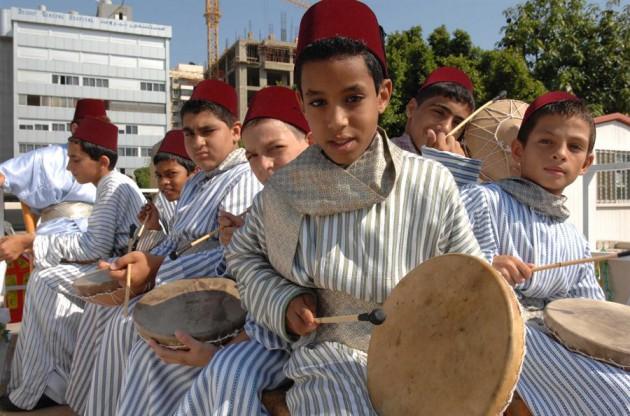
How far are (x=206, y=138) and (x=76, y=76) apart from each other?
58968 millimetres

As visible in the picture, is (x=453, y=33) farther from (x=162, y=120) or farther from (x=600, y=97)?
(x=162, y=120)

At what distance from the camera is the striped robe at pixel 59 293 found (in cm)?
346

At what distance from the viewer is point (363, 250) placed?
1.71 meters

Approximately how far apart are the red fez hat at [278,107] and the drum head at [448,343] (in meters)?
1.31

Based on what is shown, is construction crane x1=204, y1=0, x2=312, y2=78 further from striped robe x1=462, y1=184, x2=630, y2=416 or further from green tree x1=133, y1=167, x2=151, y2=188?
striped robe x1=462, y1=184, x2=630, y2=416

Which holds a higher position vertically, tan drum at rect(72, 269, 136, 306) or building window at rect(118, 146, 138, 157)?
building window at rect(118, 146, 138, 157)

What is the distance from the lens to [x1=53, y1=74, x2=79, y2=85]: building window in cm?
5481

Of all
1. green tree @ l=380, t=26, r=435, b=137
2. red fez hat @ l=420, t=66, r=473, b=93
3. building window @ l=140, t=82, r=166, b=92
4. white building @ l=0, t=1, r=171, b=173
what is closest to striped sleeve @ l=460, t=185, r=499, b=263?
red fez hat @ l=420, t=66, r=473, b=93

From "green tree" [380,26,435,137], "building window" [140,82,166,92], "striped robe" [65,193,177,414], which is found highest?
"building window" [140,82,166,92]

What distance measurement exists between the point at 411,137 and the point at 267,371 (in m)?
1.86

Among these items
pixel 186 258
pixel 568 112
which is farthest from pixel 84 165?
pixel 568 112

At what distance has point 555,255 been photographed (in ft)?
7.80

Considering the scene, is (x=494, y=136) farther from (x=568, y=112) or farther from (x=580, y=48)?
(x=580, y=48)

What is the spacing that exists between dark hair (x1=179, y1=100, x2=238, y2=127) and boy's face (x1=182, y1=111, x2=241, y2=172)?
0.02m
